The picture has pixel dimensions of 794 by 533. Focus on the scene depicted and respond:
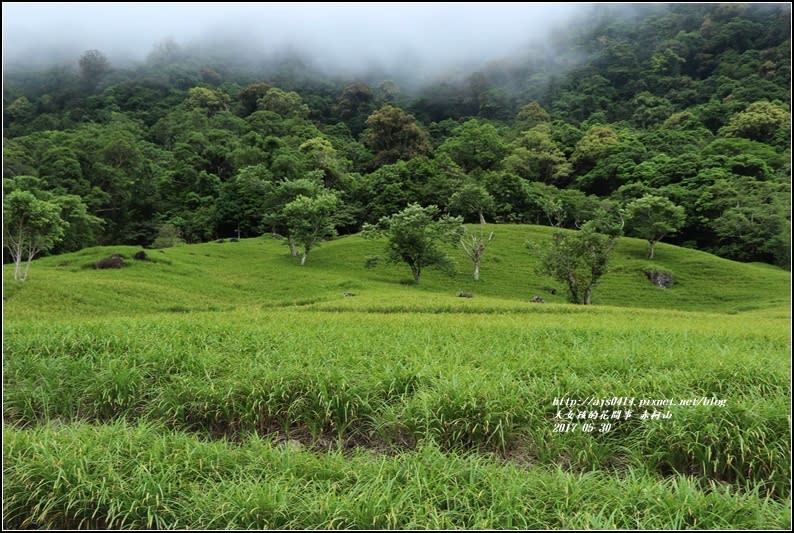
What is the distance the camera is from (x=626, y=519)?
Answer: 11.7 feet

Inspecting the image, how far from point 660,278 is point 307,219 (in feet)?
83.1

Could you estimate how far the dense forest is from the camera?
45.9 metres

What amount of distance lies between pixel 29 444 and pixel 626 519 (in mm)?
5400

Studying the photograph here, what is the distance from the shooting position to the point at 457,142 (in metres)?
67.2

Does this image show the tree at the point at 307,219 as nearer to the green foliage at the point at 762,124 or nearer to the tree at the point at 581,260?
the tree at the point at 581,260

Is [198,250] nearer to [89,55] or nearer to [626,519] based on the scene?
[626,519]

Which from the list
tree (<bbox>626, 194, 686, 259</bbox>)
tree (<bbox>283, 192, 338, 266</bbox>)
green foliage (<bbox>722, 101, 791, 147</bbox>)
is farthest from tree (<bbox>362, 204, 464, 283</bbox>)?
green foliage (<bbox>722, 101, 791, 147</bbox>)

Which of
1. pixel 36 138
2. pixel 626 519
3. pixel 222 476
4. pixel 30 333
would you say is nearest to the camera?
pixel 626 519

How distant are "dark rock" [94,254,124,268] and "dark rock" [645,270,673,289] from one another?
1345 inches

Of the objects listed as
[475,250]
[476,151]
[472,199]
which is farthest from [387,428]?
[476,151]

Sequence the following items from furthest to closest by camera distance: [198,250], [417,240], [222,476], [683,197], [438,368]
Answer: [683,197] → [198,250] → [417,240] → [438,368] → [222,476]

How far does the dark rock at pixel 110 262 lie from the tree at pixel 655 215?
35686 millimetres

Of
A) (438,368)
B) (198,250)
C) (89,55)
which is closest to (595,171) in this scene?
(198,250)

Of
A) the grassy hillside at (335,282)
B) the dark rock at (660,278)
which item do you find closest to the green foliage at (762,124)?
the grassy hillside at (335,282)
